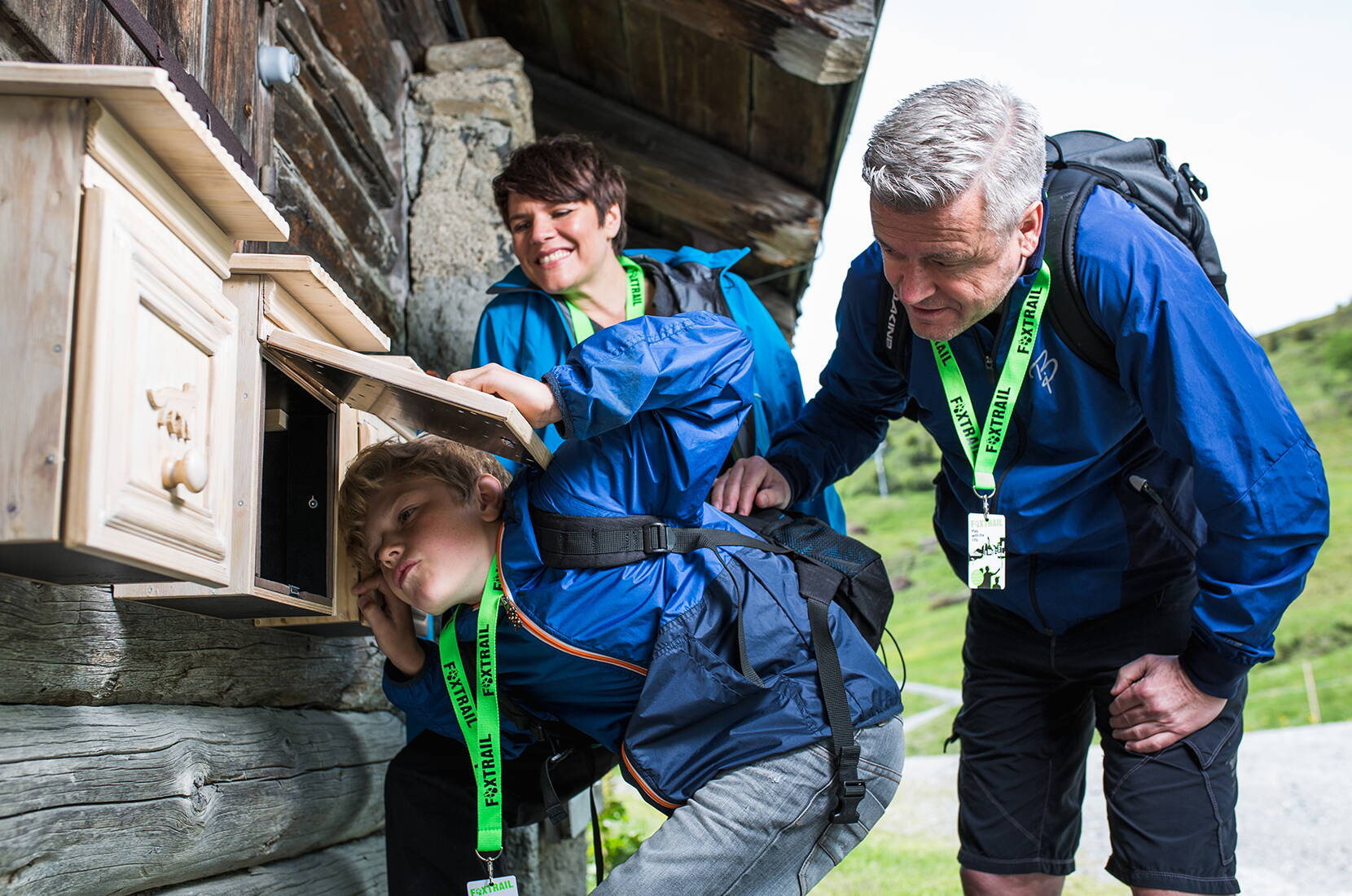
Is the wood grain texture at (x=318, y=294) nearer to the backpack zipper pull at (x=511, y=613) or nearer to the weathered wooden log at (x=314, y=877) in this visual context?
the backpack zipper pull at (x=511, y=613)

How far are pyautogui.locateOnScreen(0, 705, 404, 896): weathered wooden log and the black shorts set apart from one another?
143 centimetres

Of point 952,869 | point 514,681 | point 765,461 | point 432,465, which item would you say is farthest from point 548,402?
point 952,869

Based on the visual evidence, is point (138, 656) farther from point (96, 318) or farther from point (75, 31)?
point (75, 31)

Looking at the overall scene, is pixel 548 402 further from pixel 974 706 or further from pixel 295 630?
pixel 974 706

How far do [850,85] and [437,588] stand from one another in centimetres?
286

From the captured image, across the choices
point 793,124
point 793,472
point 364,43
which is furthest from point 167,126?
point 793,124

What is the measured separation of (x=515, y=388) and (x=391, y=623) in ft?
2.45

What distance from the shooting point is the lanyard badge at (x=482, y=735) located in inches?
81.5

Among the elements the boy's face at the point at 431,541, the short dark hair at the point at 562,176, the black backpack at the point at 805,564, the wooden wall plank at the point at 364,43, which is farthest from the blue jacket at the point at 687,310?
the wooden wall plank at the point at 364,43

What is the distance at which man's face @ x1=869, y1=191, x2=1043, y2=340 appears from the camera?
74.2 inches

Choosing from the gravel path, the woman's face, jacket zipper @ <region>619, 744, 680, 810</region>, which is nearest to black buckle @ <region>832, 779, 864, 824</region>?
jacket zipper @ <region>619, 744, 680, 810</region>

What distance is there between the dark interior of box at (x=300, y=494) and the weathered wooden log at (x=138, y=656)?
183 mm

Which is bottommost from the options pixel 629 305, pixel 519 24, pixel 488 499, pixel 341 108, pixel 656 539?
pixel 656 539

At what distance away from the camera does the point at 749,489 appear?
2395mm
